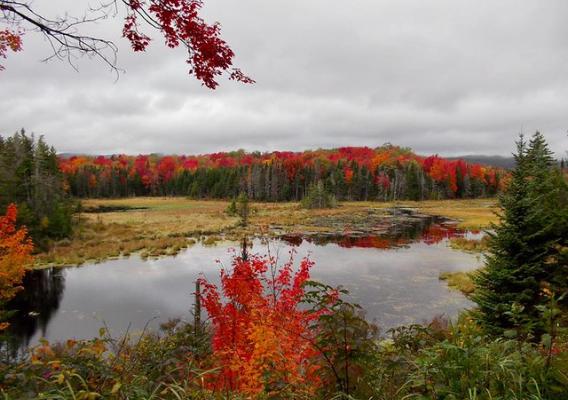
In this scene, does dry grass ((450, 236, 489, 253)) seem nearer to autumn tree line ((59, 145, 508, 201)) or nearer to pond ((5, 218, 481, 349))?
pond ((5, 218, 481, 349))

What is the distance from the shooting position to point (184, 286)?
2581cm

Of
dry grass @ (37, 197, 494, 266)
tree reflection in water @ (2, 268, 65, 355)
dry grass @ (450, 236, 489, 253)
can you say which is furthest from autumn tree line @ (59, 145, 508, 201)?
tree reflection in water @ (2, 268, 65, 355)

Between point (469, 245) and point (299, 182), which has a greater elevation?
point (299, 182)

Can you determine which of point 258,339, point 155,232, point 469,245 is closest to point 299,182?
point 155,232

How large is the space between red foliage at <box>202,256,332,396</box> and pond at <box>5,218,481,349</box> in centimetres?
694

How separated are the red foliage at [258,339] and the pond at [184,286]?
22.8 ft

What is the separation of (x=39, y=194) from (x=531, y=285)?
42726 millimetres

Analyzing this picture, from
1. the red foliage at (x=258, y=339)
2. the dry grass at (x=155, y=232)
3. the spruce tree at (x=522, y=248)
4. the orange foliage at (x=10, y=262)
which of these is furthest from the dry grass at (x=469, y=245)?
the orange foliage at (x=10, y=262)

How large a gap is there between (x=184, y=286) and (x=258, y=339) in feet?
62.0

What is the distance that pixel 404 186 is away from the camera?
367ft

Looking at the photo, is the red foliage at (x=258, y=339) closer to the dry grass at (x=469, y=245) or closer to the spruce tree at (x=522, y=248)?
the spruce tree at (x=522, y=248)

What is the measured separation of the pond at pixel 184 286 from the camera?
20.2 metres

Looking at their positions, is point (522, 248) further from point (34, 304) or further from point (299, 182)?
point (299, 182)

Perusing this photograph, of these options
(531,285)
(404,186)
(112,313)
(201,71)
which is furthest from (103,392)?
(404,186)
